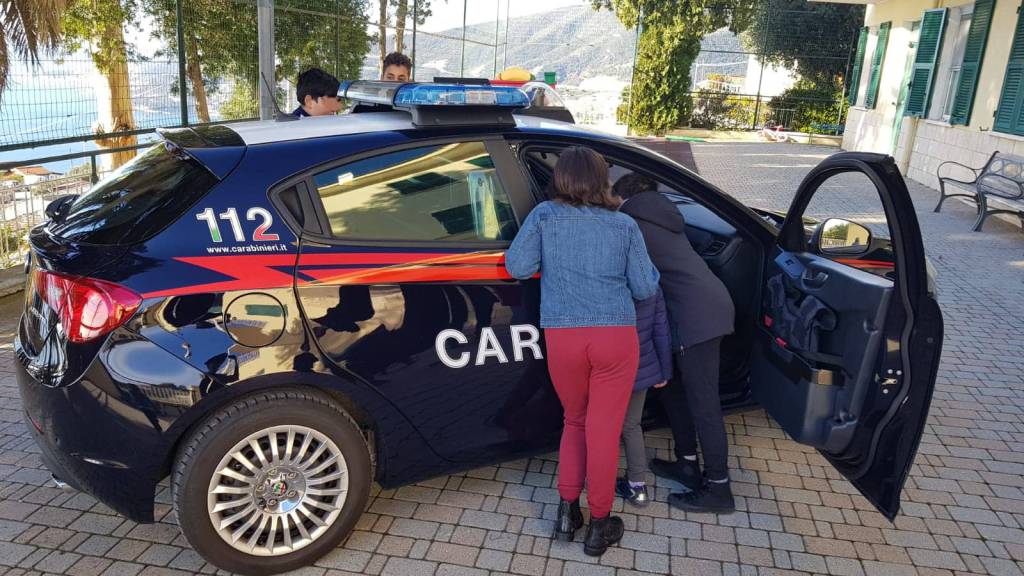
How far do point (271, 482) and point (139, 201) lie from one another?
1.10m

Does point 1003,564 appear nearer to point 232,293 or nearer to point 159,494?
point 232,293

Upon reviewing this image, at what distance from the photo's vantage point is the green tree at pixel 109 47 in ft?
21.5

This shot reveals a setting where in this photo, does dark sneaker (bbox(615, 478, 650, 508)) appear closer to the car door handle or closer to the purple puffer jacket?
the purple puffer jacket

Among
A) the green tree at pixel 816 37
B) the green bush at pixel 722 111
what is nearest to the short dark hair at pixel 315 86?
the green bush at pixel 722 111

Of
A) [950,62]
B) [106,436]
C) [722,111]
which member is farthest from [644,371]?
[722,111]

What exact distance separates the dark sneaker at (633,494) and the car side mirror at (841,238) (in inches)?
50.1

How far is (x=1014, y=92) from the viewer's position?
10453 mm

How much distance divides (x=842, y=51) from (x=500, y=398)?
24.4 meters

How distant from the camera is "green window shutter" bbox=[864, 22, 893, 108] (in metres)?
16.5

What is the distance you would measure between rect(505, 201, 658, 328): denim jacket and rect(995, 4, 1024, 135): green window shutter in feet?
31.8

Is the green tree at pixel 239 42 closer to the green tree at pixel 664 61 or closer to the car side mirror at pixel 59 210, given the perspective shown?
the car side mirror at pixel 59 210

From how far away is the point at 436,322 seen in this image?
2906 mm

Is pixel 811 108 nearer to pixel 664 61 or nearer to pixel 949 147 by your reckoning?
pixel 664 61

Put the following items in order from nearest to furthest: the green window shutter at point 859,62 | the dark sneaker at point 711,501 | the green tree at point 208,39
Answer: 1. the dark sneaker at point 711,501
2. the green tree at point 208,39
3. the green window shutter at point 859,62
